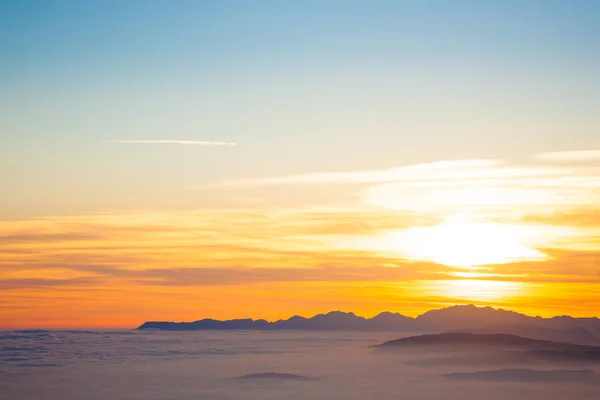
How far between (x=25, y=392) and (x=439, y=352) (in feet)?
401

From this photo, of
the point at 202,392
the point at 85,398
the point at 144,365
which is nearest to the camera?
the point at 85,398

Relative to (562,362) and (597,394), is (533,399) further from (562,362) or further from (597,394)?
(562,362)

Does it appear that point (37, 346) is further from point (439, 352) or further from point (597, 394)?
point (597, 394)

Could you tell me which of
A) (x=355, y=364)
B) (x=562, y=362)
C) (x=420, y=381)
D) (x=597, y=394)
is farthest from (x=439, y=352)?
(x=597, y=394)

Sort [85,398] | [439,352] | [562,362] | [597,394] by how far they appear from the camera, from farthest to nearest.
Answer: [439,352]
[562,362]
[597,394]
[85,398]

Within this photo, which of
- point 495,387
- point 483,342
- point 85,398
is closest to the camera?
point 85,398

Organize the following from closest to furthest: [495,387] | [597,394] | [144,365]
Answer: [597,394]
[495,387]
[144,365]

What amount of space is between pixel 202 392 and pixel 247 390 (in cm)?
636

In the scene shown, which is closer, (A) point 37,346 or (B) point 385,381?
(B) point 385,381

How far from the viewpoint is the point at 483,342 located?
633ft

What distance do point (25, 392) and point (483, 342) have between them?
145301mm

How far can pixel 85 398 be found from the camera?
244 feet

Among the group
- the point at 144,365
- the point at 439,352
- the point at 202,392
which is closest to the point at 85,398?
the point at 202,392

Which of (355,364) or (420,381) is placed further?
(355,364)
